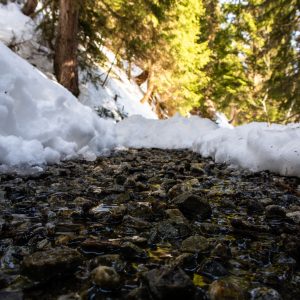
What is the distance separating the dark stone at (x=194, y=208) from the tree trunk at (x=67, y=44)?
28.0 ft

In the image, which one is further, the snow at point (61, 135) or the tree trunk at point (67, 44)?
the tree trunk at point (67, 44)

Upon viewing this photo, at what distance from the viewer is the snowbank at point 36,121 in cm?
419

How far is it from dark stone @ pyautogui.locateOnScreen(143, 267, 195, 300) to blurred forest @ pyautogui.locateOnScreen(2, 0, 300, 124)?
6298 mm

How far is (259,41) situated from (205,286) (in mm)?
22797

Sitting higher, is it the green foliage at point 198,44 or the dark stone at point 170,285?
the green foliage at point 198,44

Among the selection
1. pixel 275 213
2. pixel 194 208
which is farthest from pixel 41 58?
pixel 275 213

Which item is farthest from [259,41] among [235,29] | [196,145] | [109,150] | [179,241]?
[179,241]

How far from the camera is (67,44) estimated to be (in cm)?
1000

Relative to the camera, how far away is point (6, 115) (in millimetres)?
4363

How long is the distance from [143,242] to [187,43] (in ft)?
51.6

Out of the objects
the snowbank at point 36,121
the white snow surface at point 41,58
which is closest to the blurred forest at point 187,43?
the white snow surface at point 41,58

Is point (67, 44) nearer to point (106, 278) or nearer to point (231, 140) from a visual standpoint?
point (231, 140)

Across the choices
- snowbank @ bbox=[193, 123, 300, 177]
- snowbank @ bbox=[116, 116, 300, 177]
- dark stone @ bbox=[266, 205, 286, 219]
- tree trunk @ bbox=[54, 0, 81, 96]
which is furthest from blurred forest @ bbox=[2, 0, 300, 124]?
dark stone @ bbox=[266, 205, 286, 219]

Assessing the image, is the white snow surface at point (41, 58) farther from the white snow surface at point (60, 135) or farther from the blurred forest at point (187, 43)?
the white snow surface at point (60, 135)
